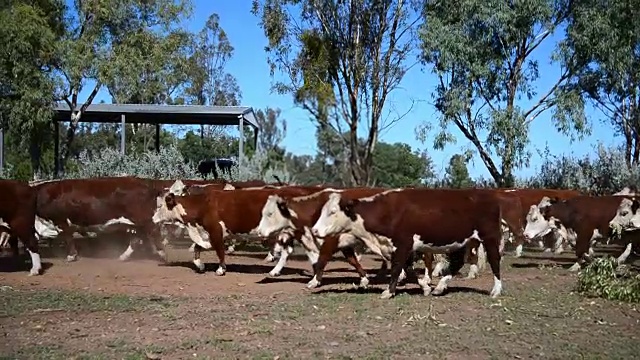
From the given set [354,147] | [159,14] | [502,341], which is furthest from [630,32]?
[502,341]

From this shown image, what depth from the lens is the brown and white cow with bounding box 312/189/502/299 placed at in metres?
11.9

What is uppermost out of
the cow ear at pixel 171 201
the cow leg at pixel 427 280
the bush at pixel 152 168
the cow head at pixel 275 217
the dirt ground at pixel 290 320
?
the bush at pixel 152 168

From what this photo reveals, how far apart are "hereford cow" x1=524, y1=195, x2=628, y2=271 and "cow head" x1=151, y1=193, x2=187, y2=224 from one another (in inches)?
309

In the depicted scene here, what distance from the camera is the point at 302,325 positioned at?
964 cm

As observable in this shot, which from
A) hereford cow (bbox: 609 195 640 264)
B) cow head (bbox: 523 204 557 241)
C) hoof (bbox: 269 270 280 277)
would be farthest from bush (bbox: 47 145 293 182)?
hereford cow (bbox: 609 195 640 264)

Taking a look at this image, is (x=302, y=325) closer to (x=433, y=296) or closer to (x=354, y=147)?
(x=433, y=296)

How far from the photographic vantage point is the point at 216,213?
15047mm

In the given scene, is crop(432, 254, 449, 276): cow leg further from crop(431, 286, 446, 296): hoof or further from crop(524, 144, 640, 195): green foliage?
crop(524, 144, 640, 195): green foliage

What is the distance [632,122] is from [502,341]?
26334mm

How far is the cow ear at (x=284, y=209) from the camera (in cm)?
1427

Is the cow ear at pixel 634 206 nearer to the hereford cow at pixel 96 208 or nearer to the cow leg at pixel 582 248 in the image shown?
the cow leg at pixel 582 248

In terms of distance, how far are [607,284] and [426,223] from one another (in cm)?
298

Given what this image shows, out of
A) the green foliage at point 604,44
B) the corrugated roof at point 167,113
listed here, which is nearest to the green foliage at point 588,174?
the green foliage at point 604,44

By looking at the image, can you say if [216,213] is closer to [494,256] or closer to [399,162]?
[494,256]
